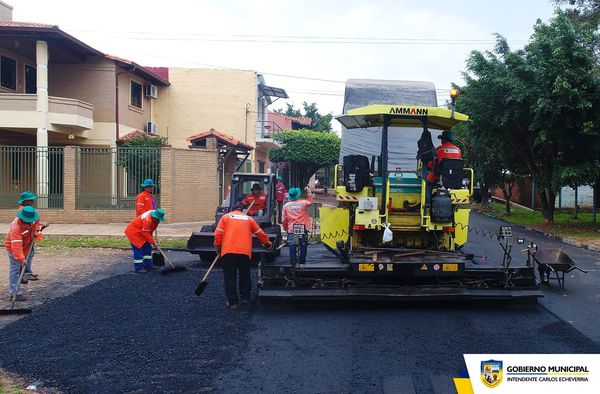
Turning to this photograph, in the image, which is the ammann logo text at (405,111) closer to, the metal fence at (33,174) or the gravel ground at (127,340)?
the gravel ground at (127,340)

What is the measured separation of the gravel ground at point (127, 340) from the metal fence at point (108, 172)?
34.3 feet

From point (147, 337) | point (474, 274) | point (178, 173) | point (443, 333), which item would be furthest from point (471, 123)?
point (147, 337)

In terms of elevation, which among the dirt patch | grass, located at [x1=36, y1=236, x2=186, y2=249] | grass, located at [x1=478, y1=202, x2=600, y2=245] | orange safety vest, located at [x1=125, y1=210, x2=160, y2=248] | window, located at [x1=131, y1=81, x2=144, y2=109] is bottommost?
the dirt patch

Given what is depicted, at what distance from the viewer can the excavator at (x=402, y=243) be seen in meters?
7.66

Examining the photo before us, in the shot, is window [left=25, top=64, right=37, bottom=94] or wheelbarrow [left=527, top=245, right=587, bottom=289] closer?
wheelbarrow [left=527, top=245, right=587, bottom=289]

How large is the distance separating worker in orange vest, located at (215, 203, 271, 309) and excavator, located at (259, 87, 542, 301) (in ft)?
0.88

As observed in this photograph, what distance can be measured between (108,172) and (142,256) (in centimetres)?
921

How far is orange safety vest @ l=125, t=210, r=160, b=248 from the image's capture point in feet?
34.8

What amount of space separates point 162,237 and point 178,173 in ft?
12.3

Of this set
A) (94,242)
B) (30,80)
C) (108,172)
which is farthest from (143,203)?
(30,80)

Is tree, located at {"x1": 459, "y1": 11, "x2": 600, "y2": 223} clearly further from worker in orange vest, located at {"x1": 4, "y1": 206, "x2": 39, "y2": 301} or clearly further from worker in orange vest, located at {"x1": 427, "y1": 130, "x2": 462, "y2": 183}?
worker in orange vest, located at {"x1": 4, "y1": 206, "x2": 39, "y2": 301}

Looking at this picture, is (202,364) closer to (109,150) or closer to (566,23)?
(109,150)

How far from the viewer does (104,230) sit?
1758cm

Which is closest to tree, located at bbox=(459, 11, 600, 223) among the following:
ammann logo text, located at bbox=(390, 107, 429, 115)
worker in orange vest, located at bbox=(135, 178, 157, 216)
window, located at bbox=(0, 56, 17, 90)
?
ammann logo text, located at bbox=(390, 107, 429, 115)
